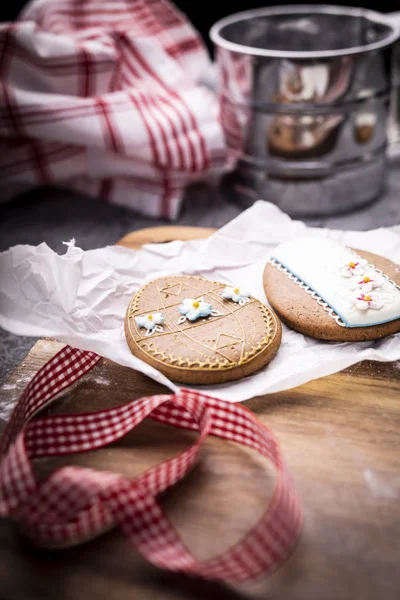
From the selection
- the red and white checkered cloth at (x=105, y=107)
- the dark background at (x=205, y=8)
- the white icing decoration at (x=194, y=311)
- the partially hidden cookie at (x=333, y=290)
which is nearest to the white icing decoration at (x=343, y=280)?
the partially hidden cookie at (x=333, y=290)

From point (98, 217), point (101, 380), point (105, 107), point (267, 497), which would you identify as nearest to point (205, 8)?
point (105, 107)

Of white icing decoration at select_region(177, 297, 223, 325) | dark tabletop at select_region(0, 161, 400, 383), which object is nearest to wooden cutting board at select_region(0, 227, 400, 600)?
white icing decoration at select_region(177, 297, 223, 325)

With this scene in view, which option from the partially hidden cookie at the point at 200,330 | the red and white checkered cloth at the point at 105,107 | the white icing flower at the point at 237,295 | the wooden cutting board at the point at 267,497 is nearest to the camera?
the wooden cutting board at the point at 267,497

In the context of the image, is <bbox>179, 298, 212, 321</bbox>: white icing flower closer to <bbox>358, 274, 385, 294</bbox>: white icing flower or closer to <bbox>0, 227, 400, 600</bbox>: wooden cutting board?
<bbox>0, 227, 400, 600</bbox>: wooden cutting board

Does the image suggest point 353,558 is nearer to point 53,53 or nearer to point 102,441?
point 102,441

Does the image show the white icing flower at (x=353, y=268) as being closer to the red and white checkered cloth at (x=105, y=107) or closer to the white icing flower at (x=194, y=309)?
the white icing flower at (x=194, y=309)

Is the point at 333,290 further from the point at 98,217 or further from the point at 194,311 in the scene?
the point at 98,217

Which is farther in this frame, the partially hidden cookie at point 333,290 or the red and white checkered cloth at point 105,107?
the red and white checkered cloth at point 105,107

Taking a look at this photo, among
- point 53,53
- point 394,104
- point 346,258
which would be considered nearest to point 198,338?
point 346,258
